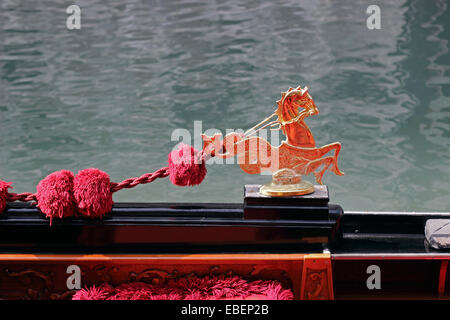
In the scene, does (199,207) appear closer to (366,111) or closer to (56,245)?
(56,245)

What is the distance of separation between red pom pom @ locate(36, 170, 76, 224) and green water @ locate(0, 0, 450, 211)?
1428 mm

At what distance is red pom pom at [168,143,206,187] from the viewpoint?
1.44m

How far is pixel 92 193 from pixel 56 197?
94 mm

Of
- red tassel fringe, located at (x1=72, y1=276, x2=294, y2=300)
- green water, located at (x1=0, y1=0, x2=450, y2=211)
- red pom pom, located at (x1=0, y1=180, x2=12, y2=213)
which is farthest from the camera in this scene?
green water, located at (x1=0, y1=0, x2=450, y2=211)

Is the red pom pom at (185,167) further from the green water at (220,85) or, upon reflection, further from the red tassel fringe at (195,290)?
the green water at (220,85)

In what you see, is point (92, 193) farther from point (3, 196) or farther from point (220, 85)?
point (220, 85)

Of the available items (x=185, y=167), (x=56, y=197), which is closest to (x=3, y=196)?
(x=56, y=197)

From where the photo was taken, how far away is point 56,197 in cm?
141

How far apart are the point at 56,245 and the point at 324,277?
0.71 meters

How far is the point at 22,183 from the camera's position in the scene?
10.0 feet

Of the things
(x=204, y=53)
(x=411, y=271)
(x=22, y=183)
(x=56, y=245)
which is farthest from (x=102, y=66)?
(x=411, y=271)

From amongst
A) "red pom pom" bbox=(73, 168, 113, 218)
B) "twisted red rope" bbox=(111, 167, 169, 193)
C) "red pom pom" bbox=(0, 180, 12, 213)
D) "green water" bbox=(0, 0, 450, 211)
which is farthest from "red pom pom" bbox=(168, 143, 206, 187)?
"green water" bbox=(0, 0, 450, 211)

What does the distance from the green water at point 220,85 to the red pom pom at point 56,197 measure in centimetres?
143

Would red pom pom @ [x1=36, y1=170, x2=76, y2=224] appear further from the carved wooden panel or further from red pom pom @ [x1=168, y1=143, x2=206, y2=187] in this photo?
red pom pom @ [x1=168, y1=143, x2=206, y2=187]
